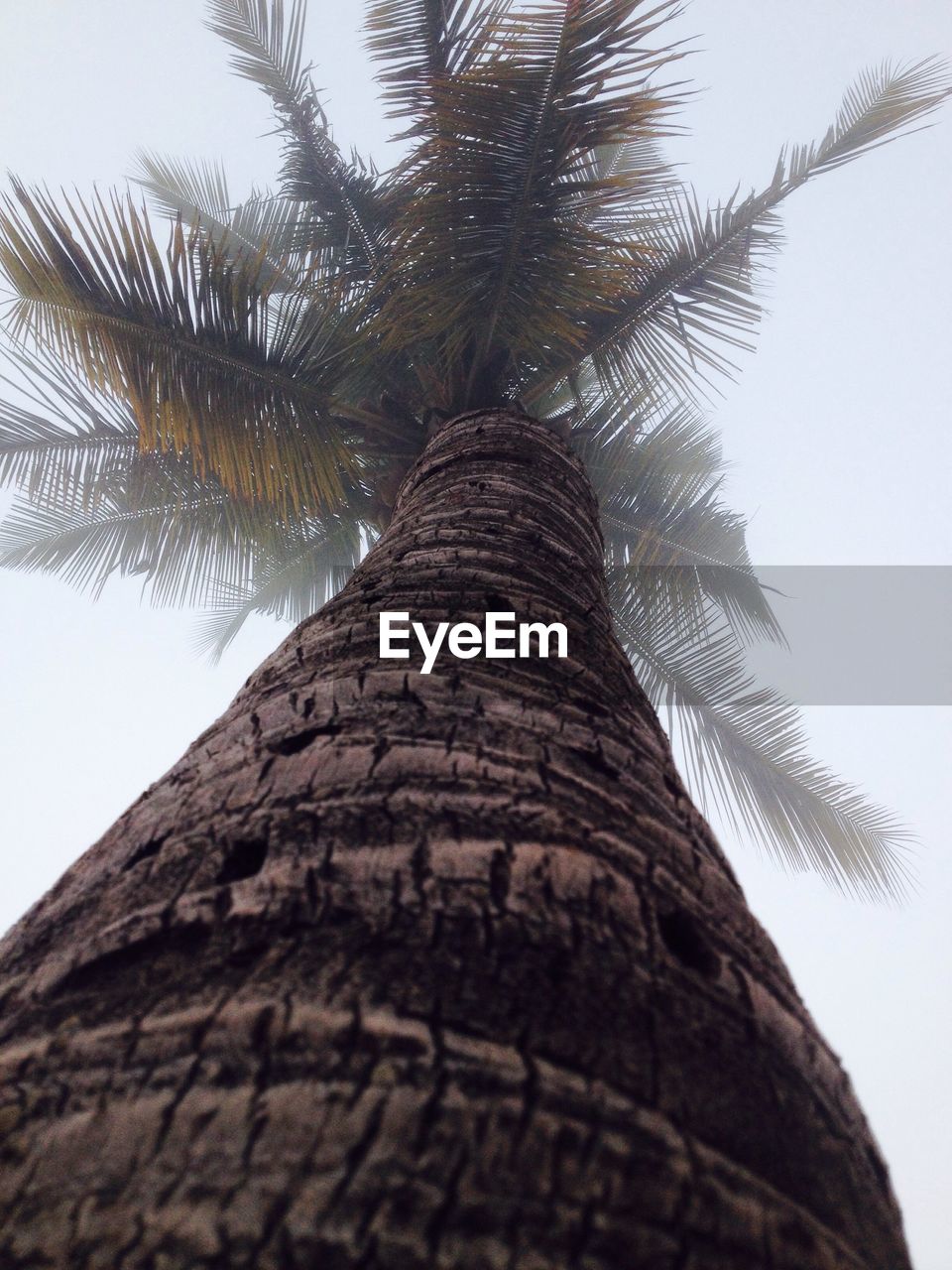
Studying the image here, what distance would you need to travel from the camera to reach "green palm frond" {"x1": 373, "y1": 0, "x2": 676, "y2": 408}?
12.9 feet

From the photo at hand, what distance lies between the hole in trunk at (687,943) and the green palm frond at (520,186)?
373 cm

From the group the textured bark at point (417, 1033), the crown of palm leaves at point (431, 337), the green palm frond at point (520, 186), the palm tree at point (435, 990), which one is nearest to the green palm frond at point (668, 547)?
the crown of palm leaves at point (431, 337)

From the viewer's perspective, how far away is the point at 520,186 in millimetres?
4246

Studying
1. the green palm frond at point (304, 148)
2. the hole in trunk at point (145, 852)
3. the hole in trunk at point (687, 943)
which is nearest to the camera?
the hole in trunk at point (687, 943)

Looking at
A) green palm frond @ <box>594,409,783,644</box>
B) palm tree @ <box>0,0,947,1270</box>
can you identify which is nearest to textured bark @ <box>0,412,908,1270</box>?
palm tree @ <box>0,0,947,1270</box>

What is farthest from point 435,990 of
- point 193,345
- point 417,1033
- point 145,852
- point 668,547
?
point 668,547

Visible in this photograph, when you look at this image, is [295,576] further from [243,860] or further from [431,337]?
[243,860]

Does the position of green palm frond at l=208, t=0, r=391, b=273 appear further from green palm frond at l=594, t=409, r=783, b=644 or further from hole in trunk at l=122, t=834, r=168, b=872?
hole in trunk at l=122, t=834, r=168, b=872

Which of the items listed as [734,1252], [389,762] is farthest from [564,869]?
[734,1252]

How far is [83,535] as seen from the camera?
23.7 ft

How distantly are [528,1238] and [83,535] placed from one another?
7.36m

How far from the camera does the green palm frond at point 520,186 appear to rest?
12.9ft

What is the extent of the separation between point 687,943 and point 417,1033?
0.41m

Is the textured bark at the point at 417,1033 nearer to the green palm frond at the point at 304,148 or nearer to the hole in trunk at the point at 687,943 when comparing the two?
the hole in trunk at the point at 687,943
